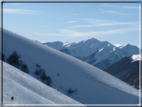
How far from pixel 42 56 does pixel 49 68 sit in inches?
218

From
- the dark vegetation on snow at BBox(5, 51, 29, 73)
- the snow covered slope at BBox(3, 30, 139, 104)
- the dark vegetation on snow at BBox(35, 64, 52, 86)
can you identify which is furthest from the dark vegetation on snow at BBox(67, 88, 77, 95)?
the dark vegetation on snow at BBox(5, 51, 29, 73)

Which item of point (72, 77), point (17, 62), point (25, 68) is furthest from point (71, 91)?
point (17, 62)

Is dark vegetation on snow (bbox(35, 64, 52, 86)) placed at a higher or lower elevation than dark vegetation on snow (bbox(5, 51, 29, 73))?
lower

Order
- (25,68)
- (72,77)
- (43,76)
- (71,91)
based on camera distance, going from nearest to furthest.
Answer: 1. (71,91)
2. (25,68)
3. (43,76)
4. (72,77)

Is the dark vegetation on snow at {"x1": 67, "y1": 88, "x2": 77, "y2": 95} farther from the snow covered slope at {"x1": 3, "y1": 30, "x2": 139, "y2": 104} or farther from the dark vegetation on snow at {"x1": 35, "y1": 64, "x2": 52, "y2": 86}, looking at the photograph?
the dark vegetation on snow at {"x1": 35, "y1": 64, "x2": 52, "y2": 86}

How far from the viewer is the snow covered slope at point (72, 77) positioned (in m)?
38.8

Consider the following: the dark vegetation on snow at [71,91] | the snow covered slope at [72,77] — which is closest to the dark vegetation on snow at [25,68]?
the dark vegetation on snow at [71,91]

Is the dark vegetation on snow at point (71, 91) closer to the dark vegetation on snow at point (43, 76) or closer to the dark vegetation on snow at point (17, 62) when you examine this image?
the dark vegetation on snow at point (43, 76)

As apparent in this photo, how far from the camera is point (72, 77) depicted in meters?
43.5

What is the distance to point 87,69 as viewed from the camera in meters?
51.6

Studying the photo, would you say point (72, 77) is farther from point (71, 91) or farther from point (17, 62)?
point (17, 62)

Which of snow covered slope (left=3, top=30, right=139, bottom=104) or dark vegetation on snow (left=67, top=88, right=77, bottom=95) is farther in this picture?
snow covered slope (left=3, top=30, right=139, bottom=104)

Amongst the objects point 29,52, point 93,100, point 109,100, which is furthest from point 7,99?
point 29,52

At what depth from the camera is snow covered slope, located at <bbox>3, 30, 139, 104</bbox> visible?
3875cm
